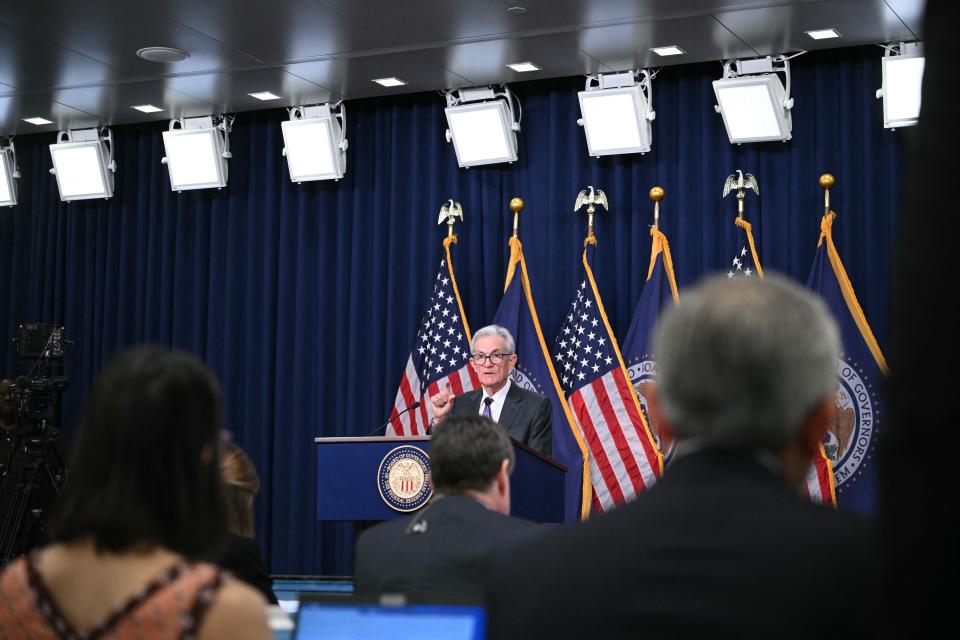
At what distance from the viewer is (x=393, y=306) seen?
8484 millimetres

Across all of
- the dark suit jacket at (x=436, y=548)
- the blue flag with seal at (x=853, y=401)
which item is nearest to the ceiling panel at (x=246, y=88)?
the blue flag with seal at (x=853, y=401)

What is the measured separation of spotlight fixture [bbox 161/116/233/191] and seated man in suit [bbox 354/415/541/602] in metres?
6.13

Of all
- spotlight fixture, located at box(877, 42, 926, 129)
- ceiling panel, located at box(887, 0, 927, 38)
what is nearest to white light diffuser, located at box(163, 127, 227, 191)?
spotlight fixture, located at box(877, 42, 926, 129)

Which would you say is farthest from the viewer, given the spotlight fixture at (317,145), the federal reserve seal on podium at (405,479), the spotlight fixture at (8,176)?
the spotlight fixture at (8,176)

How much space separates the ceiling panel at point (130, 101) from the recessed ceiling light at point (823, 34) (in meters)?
4.27

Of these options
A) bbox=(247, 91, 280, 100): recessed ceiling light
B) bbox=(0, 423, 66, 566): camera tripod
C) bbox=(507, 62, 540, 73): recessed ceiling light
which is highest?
bbox=(507, 62, 540, 73): recessed ceiling light

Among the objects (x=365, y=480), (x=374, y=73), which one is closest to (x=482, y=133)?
(x=374, y=73)

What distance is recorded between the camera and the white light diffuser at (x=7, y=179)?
951 centimetres

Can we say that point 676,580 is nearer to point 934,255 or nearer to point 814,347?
point 814,347

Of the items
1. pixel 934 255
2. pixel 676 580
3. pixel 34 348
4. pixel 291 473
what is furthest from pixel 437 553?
pixel 34 348

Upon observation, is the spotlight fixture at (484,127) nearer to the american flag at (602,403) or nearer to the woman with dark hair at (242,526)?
the american flag at (602,403)

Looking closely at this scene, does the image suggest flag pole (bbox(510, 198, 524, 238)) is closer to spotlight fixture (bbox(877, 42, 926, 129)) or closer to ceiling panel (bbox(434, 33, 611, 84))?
ceiling panel (bbox(434, 33, 611, 84))

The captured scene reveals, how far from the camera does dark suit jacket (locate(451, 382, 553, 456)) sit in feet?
21.5

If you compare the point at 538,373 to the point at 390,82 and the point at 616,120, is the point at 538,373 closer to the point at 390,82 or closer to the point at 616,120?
the point at 616,120
